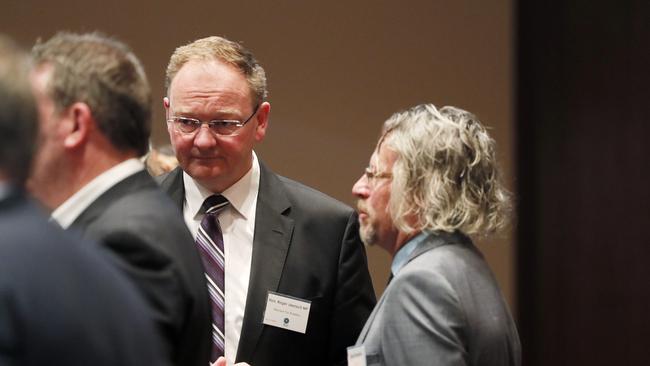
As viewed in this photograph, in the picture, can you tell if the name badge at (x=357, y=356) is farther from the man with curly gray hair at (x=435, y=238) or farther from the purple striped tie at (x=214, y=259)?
the purple striped tie at (x=214, y=259)

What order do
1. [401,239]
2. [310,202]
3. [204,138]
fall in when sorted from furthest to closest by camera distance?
[310,202], [204,138], [401,239]

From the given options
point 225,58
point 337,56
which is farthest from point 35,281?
point 337,56

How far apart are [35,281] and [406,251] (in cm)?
138

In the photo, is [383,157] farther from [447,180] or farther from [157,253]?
[157,253]

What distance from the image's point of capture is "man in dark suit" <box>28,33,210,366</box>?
180 cm

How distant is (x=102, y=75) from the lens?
5.98 feet

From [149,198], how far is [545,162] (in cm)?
418

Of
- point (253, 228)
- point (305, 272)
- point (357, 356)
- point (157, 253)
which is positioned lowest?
point (357, 356)

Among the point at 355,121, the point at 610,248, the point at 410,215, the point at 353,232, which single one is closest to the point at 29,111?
the point at 410,215

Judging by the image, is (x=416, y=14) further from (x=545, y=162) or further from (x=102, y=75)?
(x=102, y=75)

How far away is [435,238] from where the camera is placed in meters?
2.51

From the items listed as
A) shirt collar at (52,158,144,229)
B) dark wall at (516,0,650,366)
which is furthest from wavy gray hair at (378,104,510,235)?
dark wall at (516,0,650,366)

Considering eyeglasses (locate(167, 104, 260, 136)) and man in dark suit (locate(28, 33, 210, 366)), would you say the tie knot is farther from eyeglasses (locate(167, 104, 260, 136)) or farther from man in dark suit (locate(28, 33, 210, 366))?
man in dark suit (locate(28, 33, 210, 366))

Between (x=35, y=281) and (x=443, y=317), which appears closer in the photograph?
(x=35, y=281)
